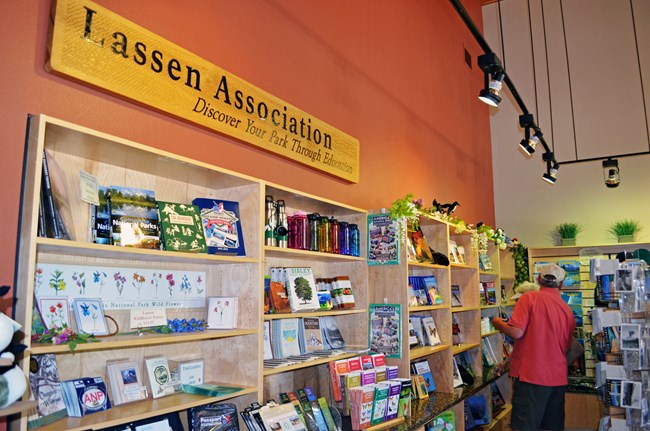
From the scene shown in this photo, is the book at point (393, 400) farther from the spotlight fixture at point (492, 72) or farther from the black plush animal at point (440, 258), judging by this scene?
the spotlight fixture at point (492, 72)

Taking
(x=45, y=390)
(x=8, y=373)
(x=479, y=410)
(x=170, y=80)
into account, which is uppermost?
(x=170, y=80)

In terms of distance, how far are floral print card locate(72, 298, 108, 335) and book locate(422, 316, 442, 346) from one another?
9.89ft

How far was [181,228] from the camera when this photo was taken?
251 cm

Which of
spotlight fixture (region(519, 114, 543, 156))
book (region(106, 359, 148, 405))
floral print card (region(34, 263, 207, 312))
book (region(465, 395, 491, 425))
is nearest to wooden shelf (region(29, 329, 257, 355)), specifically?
book (region(106, 359, 148, 405))

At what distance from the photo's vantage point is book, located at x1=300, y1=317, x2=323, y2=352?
11.4ft

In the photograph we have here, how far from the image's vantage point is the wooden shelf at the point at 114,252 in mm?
1902

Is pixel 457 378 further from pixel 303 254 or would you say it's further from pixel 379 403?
pixel 303 254

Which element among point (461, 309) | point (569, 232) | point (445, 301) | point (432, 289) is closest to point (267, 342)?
point (432, 289)

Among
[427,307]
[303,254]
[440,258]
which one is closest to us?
[303,254]

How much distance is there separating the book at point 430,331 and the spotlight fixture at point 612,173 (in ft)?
12.5

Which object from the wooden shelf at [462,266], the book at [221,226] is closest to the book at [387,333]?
the wooden shelf at [462,266]

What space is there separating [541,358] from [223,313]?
322 cm

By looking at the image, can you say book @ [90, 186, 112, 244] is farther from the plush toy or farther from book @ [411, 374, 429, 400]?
book @ [411, 374, 429, 400]

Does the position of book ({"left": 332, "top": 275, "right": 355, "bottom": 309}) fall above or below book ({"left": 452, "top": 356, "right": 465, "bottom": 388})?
above
